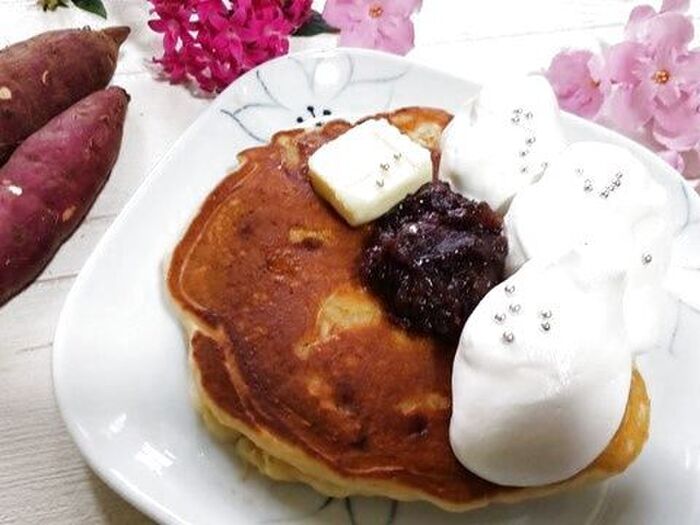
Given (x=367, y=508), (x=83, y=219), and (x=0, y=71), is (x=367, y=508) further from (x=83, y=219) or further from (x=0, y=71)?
(x=0, y=71)

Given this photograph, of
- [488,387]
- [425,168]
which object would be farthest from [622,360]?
[425,168]

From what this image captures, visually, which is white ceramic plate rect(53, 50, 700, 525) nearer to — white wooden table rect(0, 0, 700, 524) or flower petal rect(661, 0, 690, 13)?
white wooden table rect(0, 0, 700, 524)

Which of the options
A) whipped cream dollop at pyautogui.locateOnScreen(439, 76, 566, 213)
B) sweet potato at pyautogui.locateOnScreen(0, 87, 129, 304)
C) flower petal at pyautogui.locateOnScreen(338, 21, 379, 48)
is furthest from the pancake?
flower petal at pyautogui.locateOnScreen(338, 21, 379, 48)

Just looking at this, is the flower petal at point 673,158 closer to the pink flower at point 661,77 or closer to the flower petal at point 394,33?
the pink flower at point 661,77

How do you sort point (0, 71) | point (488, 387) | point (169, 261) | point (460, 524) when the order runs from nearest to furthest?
point (488, 387), point (460, 524), point (169, 261), point (0, 71)

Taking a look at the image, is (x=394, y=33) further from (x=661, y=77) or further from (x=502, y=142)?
(x=502, y=142)

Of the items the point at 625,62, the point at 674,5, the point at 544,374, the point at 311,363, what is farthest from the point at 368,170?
the point at 674,5
